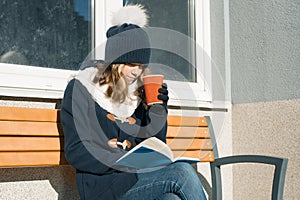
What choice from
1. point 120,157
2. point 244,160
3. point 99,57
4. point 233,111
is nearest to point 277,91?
point 233,111

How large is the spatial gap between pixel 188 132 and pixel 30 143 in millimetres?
894

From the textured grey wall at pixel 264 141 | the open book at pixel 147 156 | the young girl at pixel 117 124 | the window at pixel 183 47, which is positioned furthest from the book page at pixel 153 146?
the textured grey wall at pixel 264 141

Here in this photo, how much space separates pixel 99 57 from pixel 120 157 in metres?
0.69

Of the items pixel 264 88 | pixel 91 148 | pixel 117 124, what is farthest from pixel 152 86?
pixel 264 88

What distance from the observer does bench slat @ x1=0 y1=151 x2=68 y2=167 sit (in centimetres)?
180

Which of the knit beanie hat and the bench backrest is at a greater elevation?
the knit beanie hat

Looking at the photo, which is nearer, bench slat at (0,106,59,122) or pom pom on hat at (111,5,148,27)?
bench slat at (0,106,59,122)

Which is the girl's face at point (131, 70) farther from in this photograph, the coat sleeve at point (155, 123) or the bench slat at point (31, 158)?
the bench slat at point (31, 158)

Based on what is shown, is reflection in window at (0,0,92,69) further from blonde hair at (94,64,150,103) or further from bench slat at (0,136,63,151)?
bench slat at (0,136,63,151)

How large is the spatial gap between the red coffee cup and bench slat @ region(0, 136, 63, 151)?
403 mm

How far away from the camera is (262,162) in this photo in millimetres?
2342

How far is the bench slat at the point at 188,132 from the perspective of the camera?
2404 millimetres

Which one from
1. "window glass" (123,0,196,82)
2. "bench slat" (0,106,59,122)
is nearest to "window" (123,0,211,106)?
"window glass" (123,0,196,82)

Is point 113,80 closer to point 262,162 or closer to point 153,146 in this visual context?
point 153,146
